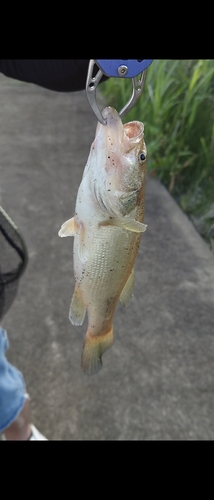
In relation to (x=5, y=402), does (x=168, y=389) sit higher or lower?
lower

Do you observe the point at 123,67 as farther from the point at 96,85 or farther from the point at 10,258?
the point at 10,258

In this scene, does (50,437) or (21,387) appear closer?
(21,387)

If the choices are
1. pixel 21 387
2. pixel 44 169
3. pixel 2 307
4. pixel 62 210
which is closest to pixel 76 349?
pixel 21 387

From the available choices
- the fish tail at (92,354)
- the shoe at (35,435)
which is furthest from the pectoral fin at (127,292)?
the shoe at (35,435)

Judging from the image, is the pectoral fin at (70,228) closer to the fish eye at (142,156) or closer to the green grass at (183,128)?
the fish eye at (142,156)
